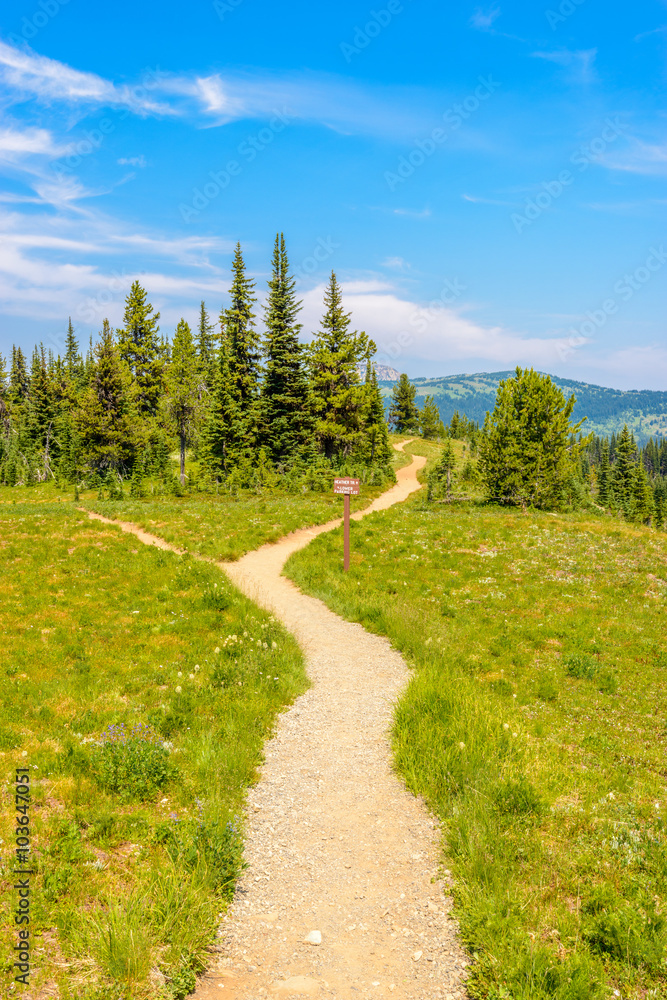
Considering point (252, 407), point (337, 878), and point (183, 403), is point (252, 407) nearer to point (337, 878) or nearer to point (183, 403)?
point (183, 403)

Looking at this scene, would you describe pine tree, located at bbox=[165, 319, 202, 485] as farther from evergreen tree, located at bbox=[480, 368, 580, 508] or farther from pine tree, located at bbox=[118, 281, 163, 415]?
evergreen tree, located at bbox=[480, 368, 580, 508]

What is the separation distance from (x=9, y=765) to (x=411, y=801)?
5820 millimetres

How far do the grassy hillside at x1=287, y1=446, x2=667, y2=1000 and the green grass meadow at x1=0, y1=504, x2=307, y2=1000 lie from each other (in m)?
2.74

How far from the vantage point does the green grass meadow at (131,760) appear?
16.0 feet

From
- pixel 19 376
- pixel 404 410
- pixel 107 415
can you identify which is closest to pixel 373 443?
pixel 107 415

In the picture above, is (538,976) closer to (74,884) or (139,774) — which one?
(74,884)

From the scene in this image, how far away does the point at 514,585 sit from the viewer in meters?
18.3

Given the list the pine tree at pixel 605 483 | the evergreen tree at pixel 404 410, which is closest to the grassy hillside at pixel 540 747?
the pine tree at pixel 605 483

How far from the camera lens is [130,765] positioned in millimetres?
7406

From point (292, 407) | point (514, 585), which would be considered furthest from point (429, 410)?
point (514, 585)

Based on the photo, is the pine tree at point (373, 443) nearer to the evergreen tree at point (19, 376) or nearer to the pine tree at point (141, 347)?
the pine tree at point (141, 347)

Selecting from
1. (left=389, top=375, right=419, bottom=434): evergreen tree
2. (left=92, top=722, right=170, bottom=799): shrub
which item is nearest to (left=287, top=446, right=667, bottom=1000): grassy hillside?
(left=92, top=722, right=170, bottom=799): shrub

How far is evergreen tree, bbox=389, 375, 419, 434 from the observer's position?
11031 centimetres

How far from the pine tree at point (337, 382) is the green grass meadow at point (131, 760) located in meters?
34.4
